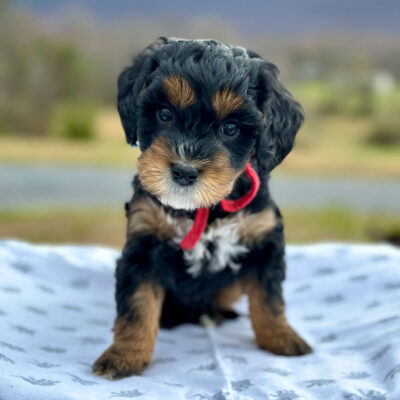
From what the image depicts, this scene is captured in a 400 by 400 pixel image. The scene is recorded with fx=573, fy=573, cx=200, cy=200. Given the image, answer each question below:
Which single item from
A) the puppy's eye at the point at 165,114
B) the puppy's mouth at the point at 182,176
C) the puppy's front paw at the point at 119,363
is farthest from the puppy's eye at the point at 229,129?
the puppy's front paw at the point at 119,363

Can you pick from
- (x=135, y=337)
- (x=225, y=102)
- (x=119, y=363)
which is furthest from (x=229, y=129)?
(x=119, y=363)

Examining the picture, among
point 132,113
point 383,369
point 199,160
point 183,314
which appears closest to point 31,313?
point 183,314

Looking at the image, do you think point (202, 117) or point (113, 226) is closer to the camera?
point (202, 117)

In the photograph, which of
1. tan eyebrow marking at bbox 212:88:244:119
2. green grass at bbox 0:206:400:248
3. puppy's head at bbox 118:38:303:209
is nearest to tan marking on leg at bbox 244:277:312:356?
puppy's head at bbox 118:38:303:209

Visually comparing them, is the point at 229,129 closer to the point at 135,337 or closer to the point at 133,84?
the point at 133,84

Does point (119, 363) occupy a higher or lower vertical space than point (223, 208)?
lower

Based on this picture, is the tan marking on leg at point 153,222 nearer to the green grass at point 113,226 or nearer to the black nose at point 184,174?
the black nose at point 184,174

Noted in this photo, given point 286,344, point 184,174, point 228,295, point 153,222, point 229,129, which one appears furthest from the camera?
point 228,295
